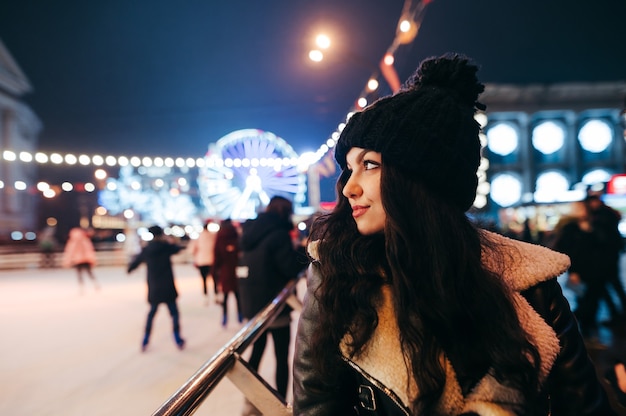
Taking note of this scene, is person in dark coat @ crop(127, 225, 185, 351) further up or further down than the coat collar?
further down

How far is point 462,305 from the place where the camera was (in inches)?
33.6

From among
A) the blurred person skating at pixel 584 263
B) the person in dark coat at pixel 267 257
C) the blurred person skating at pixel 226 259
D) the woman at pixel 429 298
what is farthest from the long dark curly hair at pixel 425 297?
the blurred person skating at pixel 226 259

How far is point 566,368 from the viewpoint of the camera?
90cm

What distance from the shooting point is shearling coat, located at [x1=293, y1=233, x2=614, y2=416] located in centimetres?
79

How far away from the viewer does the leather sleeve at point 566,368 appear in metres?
0.88

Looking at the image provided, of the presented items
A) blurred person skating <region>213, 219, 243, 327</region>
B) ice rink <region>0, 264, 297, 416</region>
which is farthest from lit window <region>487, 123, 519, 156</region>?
blurred person skating <region>213, 219, 243, 327</region>

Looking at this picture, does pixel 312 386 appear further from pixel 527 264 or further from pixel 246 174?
pixel 246 174

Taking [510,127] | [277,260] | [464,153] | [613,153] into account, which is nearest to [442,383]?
[464,153]

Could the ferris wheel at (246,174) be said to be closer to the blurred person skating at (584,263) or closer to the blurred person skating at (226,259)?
the blurred person skating at (226,259)

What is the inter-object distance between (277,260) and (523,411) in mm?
2603

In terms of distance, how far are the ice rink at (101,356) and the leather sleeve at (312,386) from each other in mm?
1926

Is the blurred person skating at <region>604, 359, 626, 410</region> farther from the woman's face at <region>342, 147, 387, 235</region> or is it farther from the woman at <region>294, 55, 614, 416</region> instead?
the woman's face at <region>342, 147, 387, 235</region>

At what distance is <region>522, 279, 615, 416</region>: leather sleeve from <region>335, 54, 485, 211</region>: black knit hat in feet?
0.85

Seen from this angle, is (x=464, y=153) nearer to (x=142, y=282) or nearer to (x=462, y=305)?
(x=462, y=305)
